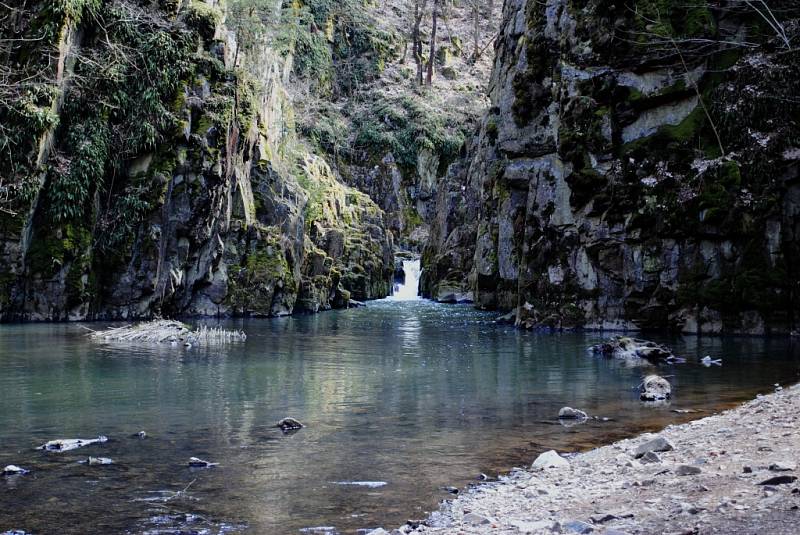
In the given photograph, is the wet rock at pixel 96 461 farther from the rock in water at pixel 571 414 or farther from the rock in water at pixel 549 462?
the rock in water at pixel 571 414

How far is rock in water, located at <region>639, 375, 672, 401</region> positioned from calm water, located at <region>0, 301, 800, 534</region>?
0.33m

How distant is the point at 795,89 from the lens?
30.0m

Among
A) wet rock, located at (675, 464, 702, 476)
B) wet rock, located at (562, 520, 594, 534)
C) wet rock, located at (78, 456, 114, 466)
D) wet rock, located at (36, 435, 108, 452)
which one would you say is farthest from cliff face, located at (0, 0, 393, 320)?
wet rock, located at (562, 520, 594, 534)

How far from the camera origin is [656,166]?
33688 millimetres

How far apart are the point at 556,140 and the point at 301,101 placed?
47.1 meters

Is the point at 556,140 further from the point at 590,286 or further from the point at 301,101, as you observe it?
the point at 301,101

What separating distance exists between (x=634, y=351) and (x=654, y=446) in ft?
49.3

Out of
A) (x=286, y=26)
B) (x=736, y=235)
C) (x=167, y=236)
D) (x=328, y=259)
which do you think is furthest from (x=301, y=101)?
(x=736, y=235)

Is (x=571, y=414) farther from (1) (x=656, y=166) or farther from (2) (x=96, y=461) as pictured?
(1) (x=656, y=166)

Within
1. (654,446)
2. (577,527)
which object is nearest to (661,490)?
(577,527)

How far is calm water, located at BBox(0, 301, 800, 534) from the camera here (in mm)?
8453

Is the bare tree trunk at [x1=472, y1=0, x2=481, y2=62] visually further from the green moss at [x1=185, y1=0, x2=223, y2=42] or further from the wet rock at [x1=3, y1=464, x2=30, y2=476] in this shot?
the wet rock at [x1=3, y1=464, x2=30, y2=476]

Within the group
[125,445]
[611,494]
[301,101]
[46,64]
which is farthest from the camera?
[301,101]

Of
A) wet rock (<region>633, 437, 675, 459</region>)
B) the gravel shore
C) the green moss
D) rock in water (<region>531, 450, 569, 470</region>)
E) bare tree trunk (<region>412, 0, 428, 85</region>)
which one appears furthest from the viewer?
bare tree trunk (<region>412, 0, 428, 85</region>)
